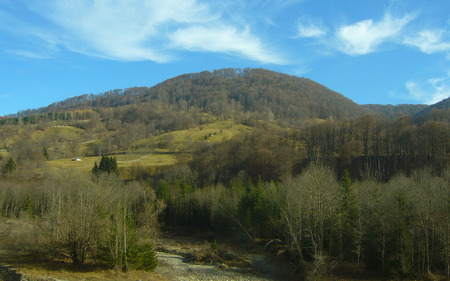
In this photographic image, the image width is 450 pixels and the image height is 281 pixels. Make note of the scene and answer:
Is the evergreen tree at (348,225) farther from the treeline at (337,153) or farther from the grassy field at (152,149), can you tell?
the grassy field at (152,149)

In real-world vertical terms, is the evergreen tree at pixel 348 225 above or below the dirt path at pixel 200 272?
above

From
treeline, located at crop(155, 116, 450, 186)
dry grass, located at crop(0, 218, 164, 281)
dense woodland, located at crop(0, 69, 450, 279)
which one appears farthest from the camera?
treeline, located at crop(155, 116, 450, 186)

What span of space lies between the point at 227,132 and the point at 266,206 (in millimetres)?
119447

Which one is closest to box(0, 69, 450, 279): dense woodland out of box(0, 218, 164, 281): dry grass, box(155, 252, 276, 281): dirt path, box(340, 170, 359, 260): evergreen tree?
box(340, 170, 359, 260): evergreen tree

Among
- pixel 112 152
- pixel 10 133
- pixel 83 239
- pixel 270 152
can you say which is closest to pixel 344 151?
pixel 270 152

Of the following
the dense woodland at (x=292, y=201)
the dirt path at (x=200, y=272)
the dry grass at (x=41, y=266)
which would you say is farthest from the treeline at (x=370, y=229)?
the dry grass at (x=41, y=266)

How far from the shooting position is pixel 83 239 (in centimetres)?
3072

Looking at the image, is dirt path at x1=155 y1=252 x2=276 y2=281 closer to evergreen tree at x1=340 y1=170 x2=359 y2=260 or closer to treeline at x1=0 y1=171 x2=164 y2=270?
treeline at x1=0 y1=171 x2=164 y2=270

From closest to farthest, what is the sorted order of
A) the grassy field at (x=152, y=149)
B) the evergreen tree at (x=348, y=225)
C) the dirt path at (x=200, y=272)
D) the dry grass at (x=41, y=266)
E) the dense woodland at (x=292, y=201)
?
the dry grass at (x=41, y=266) < the dense woodland at (x=292, y=201) < the dirt path at (x=200, y=272) < the evergreen tree at (x=348, y=225) < the grassy field at (x=152, y=149)

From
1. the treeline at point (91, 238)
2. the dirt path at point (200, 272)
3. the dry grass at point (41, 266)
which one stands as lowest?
the dirt path at point (200, 272)

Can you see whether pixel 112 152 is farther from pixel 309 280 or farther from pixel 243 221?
pixel 309 280

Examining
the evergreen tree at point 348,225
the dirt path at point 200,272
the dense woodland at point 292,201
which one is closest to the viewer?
the dense woodland at point 292,201

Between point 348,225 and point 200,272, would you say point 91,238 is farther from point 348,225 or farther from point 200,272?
point 348,225

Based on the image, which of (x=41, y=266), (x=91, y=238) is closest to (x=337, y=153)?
(x=91, y=238)
